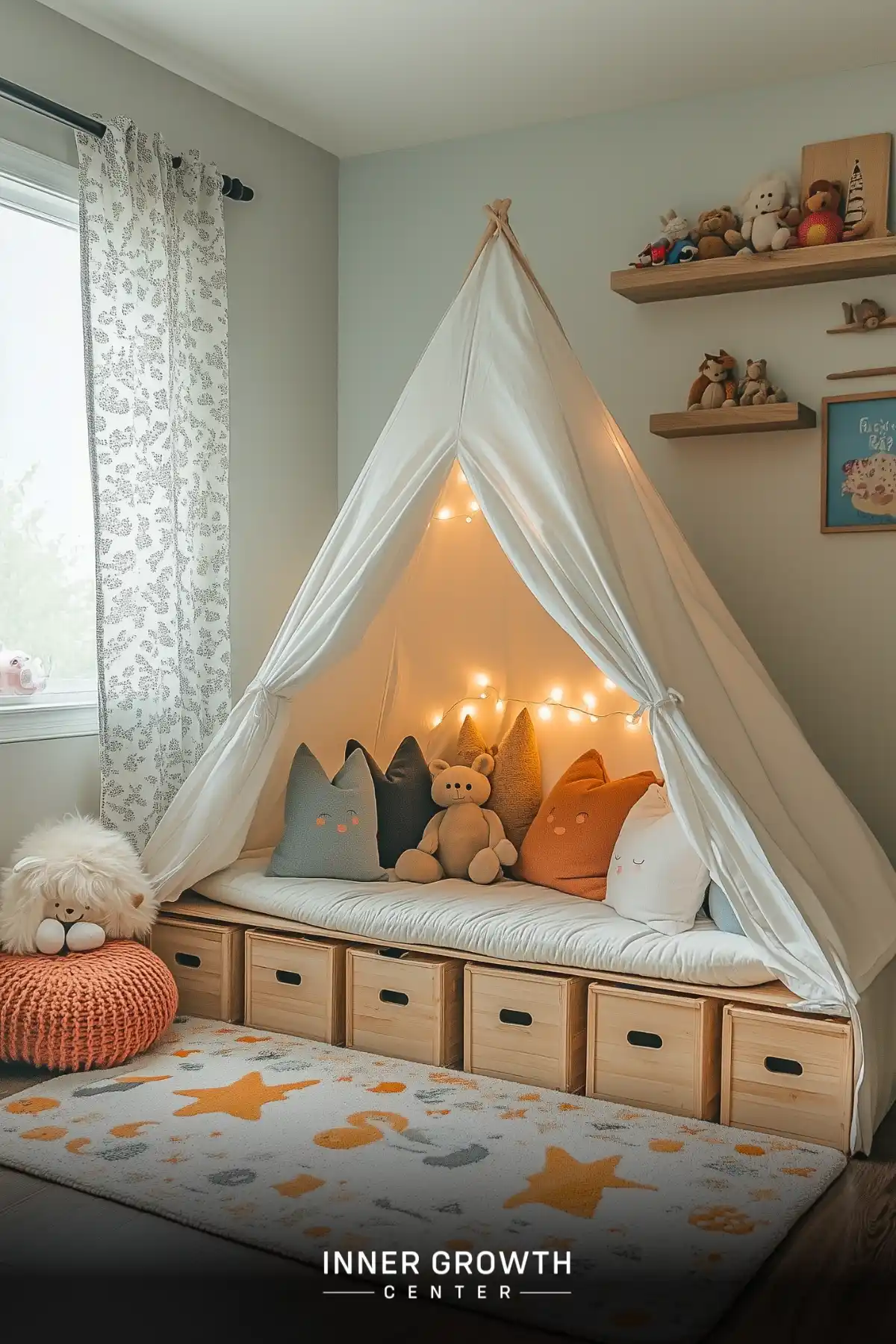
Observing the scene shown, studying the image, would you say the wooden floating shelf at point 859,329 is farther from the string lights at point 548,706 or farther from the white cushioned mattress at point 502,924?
the white cushioned mattress at point 502,924

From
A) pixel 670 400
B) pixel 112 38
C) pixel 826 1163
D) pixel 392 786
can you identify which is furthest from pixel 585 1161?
pixel 112 38

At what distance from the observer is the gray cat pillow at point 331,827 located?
3609mm

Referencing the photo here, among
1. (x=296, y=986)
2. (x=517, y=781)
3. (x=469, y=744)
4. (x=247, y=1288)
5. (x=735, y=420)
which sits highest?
(x=735, y=420)

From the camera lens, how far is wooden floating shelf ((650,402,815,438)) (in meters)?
3.63

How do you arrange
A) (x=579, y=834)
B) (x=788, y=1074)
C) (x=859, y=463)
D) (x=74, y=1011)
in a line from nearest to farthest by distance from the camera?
(x=788, y=1074)
(x=74, y=1011)
(x=579, y=834)
(x=859, y=463)

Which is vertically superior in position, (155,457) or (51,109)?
(51,109)

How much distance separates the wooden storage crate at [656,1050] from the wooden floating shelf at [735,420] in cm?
169

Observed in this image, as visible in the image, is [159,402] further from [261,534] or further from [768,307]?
[768,307]

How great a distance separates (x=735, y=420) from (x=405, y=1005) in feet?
6.25

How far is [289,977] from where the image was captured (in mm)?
3457

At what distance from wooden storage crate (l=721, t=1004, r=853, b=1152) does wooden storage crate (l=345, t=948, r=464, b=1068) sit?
713mm

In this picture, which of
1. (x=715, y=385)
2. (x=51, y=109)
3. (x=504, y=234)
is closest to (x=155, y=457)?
(x=51, y=109)

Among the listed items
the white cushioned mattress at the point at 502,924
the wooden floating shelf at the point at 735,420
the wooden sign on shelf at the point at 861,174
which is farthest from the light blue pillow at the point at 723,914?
the wooden sign on shelf at the point at 861,174

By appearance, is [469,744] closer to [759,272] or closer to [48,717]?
[48,717]
